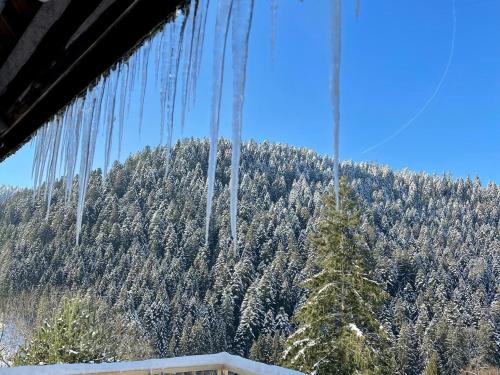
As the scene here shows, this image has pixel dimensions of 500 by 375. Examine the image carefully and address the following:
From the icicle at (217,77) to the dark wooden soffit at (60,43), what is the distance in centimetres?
18

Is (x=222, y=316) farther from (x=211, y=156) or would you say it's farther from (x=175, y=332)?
(x=211, y=156)

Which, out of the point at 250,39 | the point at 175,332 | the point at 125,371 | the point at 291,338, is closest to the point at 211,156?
the point at 250,39

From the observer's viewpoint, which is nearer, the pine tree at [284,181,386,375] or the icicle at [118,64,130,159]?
the icicle at [118,64,130,159]

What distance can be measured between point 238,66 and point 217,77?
12 centimetres

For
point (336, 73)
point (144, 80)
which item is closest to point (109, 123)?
point (144, 80)

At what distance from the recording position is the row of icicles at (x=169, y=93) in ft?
2.91

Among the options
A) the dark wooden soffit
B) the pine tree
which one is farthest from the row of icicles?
the pine tree

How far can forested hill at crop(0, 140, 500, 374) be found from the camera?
42750 mm

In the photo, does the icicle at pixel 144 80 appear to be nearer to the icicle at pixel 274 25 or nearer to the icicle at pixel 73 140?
the icicle at pixel 73 140

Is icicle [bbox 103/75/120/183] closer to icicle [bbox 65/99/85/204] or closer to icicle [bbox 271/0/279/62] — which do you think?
icicle [bbox 65/99/85/204]

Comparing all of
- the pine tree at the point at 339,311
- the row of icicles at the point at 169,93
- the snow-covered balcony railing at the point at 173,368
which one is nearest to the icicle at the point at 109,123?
the row of icicles at the point at 169,93

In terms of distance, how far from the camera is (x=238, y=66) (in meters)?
0.93

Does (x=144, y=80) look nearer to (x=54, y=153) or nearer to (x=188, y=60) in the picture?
(x=188, y=60)

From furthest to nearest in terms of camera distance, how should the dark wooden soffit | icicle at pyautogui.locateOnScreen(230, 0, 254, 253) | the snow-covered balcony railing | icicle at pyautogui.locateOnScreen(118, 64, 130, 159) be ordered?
the snow-covered balcony railing, icicle at pyautogui.locateOnScreen(118, 64, 130, 159), icicle at pyautogui.locateOnScreen(230, 0, 254, 253), the dark wooden soffit
